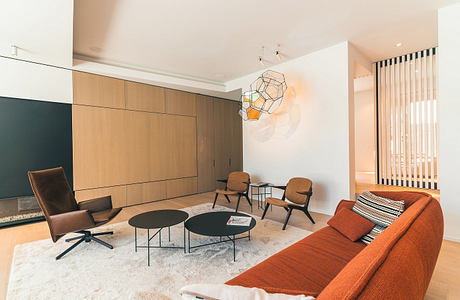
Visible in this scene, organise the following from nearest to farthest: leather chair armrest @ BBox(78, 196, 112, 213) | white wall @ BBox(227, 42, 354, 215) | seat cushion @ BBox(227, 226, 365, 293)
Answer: seat cushion @ BBox(227, 226, 365, 293)
leather chair armrest @ BBox(78, 196, 112, 213)
white wall @ BBox(227, 42, 354, 215)

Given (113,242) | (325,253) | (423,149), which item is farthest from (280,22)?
(423,149)

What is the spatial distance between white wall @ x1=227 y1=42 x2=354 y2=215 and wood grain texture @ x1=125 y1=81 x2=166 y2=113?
2.69m

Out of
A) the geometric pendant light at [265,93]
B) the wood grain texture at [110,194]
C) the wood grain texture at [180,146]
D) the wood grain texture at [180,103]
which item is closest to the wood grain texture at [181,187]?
the wood grain texture at [180,146]

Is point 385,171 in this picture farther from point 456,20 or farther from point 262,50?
point 262,50

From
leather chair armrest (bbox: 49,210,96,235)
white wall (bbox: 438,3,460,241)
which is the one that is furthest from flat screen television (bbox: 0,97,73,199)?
white wall (bbox: 438,3,460,241)

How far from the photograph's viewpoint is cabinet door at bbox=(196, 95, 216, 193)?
22.5 feet

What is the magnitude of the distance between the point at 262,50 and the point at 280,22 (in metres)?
1.05

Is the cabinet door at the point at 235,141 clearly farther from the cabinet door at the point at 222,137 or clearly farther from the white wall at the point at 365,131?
the white wall at the point at 365,131

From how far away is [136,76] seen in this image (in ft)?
17.3

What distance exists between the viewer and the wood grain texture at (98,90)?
475cm

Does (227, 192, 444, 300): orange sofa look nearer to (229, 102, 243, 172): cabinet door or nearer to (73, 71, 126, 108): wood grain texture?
(73, 71, 126, 108): wood grain texture

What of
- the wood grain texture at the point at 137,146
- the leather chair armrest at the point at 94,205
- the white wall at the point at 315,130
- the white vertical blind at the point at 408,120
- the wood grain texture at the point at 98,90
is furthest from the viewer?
the wood grain texture at the point at 137,146

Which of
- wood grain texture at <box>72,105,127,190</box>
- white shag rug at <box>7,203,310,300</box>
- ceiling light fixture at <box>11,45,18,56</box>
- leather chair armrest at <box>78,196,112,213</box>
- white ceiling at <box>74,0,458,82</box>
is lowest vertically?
white shag rug at <box>7,203,310,300</box>

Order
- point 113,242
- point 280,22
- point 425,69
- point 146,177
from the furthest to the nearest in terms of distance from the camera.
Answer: point 146,177 → point 425,69 → point 280,22 → point 113,242
